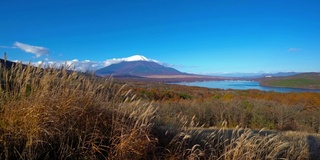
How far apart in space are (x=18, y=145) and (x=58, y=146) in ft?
1.79

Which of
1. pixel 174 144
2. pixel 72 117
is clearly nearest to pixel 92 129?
pixel 72 117

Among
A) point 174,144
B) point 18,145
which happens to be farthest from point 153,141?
point 18,145

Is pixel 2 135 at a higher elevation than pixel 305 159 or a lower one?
higher

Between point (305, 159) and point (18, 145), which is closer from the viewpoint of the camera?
point (18, 145)

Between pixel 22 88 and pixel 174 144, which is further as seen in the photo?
pixel 174 144

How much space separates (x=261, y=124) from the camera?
788 inches

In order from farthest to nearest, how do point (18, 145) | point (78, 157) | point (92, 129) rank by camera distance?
point (92, 129)
point (78, 157)
point (18, 145)

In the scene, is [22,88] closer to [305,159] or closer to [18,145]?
[18,145]

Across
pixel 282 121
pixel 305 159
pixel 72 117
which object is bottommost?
pixel 282 121

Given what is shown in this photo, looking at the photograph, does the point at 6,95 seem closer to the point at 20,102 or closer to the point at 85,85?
the point at 20,102

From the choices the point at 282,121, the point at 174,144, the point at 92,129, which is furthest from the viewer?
the point at 282,121

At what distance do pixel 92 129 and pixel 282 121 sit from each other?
21.2 metres

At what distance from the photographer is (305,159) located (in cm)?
666

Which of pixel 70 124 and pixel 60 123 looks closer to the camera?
pixel 60 123
